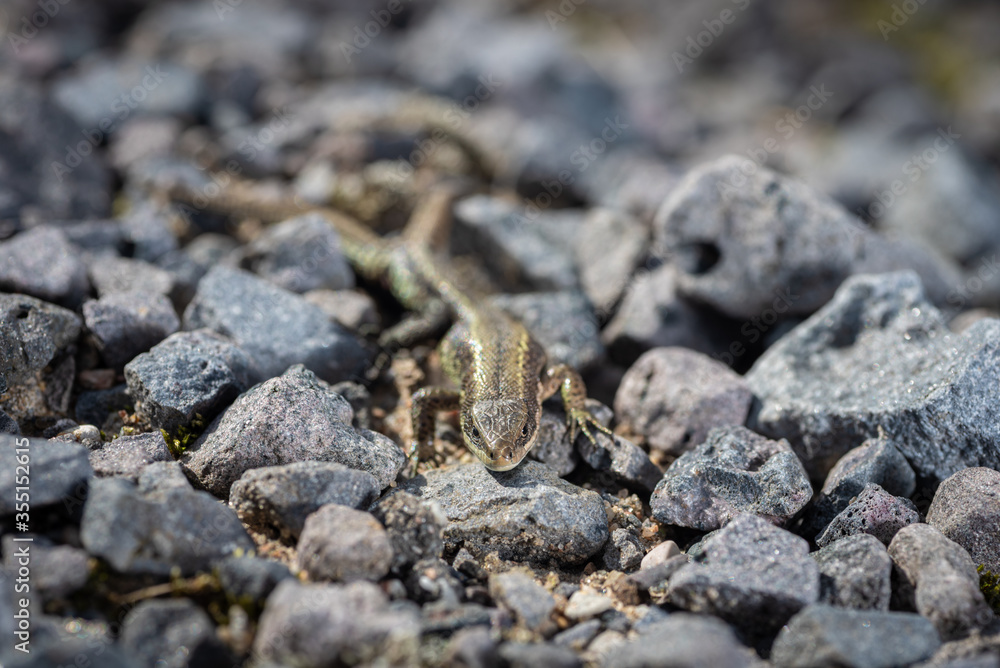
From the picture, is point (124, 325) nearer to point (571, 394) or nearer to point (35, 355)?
point (35, 355)

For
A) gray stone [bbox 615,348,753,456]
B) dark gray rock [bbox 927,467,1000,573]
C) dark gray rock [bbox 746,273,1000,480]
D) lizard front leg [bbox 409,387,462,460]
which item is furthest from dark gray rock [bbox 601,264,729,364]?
dark gray rock [bbox 927,467,1000,573]

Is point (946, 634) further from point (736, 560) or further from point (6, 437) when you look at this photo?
point (6, 437)

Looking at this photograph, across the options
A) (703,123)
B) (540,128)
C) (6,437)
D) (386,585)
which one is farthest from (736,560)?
(703,123)
